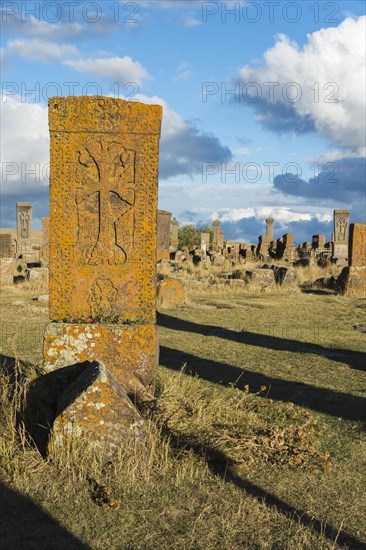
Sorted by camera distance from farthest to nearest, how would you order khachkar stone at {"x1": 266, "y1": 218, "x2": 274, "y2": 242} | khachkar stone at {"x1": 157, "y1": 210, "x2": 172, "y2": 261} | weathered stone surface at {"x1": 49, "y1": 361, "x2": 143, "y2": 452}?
khachkar stone at {"x1": 266, "y1": 218, "x2": 274, "y2": 242} < khachkar stone at {"x1": 157, "y1": 210, "x2": 172, "y2": 261} < weathered stone surface at {"x1": 49, "y1": 361, "x2": 143, "y2": 452}

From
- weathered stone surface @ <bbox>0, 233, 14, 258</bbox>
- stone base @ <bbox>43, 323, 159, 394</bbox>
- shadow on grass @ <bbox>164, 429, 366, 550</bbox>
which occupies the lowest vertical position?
shadow on grass @ <bbox>164, 429, 366, 550</bbox>

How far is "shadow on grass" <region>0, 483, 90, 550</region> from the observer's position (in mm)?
2729

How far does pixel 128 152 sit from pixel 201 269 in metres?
15.3

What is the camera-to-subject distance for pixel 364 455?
13.1ft

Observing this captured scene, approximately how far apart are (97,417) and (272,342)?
200 inches

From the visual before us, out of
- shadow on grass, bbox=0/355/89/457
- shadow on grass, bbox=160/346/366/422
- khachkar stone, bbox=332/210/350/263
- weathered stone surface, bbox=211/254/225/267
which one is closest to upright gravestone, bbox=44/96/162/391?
shadow on grass, bbox=0/355/89/457

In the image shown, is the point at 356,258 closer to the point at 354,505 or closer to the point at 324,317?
the point at 324,317

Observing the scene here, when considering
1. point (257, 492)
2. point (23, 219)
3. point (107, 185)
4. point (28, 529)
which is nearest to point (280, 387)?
point (257, 492)

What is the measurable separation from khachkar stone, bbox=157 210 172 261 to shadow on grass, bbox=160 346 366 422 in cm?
1410

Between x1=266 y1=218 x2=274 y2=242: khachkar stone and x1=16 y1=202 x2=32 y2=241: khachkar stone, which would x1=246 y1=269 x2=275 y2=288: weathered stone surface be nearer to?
x1=16 y1=202 x2=32 y2=241: khachkar stone

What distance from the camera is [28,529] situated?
9.44 feet

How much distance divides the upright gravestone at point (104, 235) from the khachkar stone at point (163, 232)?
51.9 ft

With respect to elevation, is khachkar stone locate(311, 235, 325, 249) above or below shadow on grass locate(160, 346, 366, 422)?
above

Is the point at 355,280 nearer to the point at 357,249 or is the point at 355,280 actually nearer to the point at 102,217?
the point at 357,249
